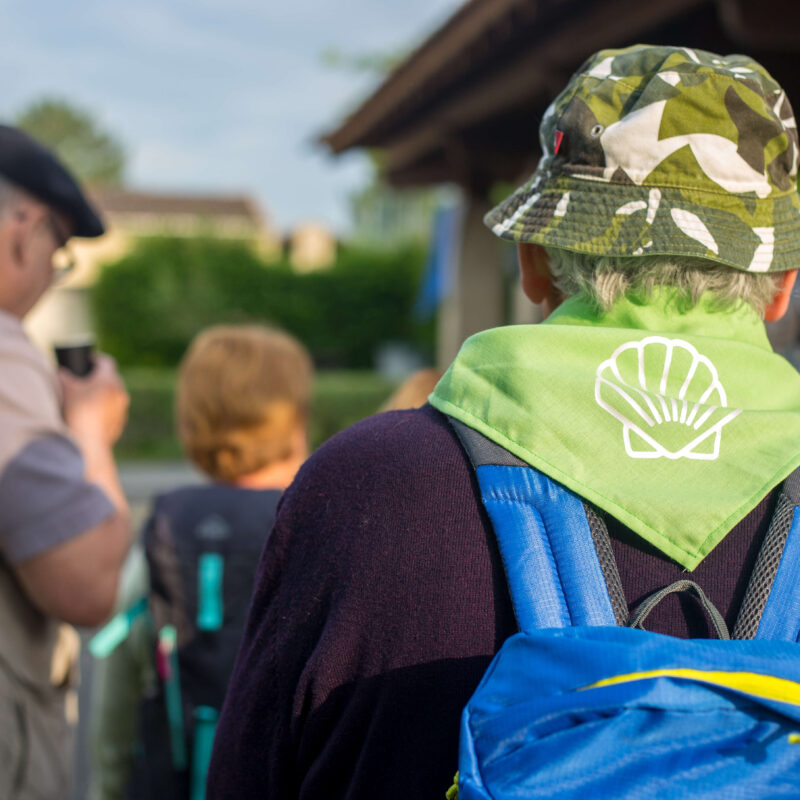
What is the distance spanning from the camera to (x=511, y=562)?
0.94 metres

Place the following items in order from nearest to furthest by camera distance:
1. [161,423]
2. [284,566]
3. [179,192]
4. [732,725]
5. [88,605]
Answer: [732,725] < [284,566] < [88,605] < [161,423] < [179,192]

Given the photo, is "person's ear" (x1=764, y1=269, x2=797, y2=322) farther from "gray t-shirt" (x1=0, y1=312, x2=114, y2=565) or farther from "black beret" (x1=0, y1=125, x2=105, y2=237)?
"black beret" (x1=0, y1=125, x2=105, y2=237)

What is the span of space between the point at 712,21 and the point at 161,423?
14.6 m

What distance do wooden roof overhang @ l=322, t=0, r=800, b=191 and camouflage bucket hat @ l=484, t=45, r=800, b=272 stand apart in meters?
1.85

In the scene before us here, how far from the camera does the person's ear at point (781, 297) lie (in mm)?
1149

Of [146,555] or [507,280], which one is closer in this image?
[146,555]

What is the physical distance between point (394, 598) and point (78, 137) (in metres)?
71.3

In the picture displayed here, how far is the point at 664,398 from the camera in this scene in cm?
99

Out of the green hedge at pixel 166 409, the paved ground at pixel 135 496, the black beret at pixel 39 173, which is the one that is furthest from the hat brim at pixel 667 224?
the green hedge at pixel 166 409

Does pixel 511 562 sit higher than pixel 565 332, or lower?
lower

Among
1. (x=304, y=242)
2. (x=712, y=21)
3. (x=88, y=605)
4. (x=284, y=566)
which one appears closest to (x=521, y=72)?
Answer: (x=712, y=21)

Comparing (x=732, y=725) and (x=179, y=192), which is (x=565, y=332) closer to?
(x=732, y=725)

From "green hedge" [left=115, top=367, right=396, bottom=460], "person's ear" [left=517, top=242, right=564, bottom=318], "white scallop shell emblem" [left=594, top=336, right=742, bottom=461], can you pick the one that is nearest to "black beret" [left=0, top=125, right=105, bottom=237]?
"person's ear" [left=517, top=242, right=564, bottom=318]

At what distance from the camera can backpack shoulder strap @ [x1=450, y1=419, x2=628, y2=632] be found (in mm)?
912
